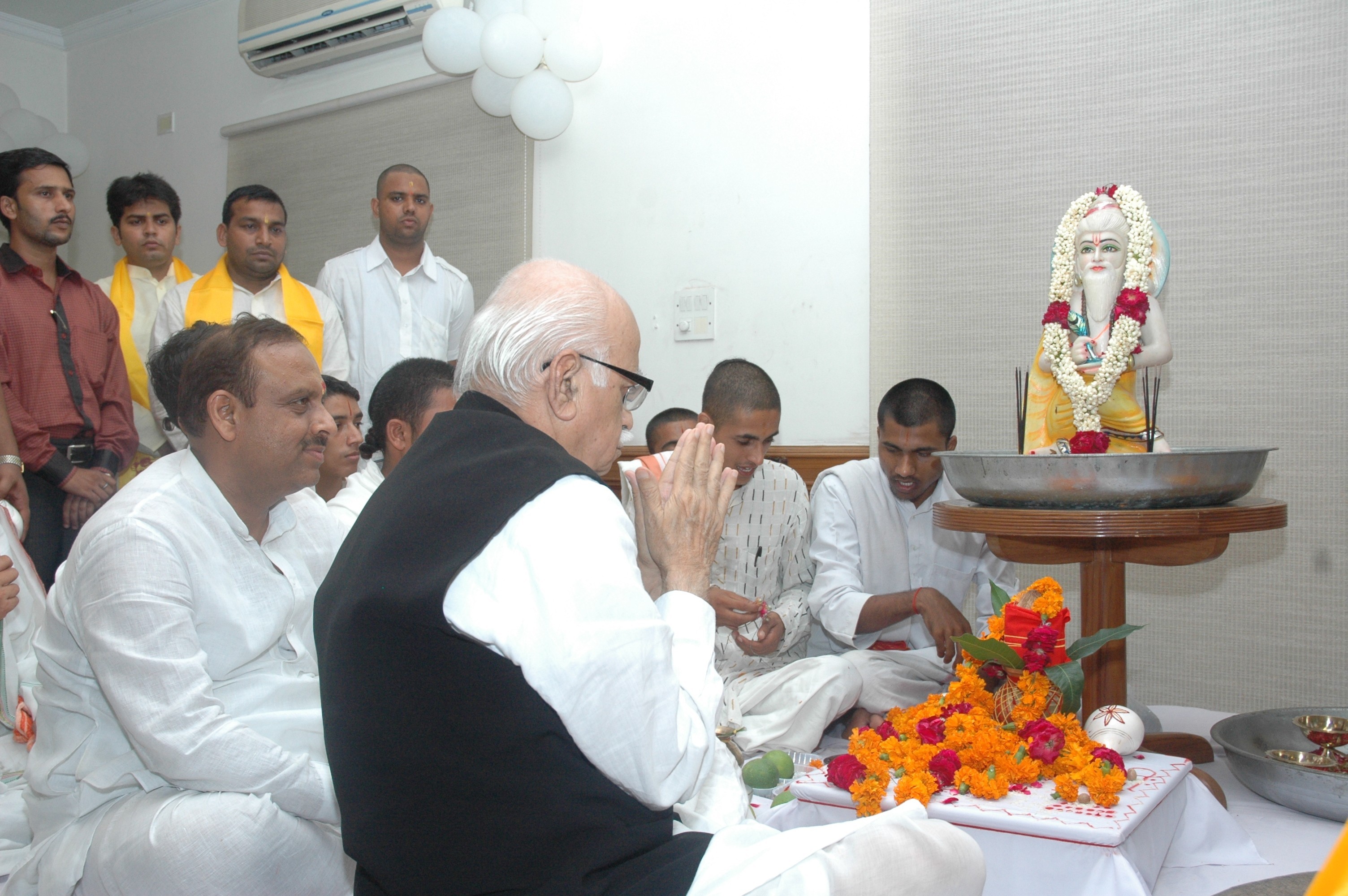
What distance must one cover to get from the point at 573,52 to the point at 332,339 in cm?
167

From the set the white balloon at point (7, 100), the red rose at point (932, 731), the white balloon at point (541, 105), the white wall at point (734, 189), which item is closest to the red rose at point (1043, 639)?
the red rose at point (932, 731)

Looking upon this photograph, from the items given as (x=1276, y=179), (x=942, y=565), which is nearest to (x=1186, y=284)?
(x=1276, y=179)

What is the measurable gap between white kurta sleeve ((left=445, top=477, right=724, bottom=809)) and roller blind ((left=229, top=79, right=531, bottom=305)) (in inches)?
157

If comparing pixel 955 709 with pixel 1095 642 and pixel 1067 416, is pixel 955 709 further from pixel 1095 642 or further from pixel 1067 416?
pixel 1067 416

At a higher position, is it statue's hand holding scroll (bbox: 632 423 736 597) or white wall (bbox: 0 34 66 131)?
white wall (bbox: 0 34 66 131)

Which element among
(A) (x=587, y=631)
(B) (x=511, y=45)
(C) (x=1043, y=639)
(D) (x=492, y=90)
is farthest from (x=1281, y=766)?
(D) (x=492, y=90)

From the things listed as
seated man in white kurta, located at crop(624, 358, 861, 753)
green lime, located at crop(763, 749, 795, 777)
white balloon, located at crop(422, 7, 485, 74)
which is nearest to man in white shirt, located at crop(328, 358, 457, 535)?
seated man in white kurta, located at crop(624, 358, 861, 753)

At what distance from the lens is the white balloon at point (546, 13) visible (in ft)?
16.2

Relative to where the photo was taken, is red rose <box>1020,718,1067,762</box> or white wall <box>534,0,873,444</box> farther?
white wall <box>534,0,873,444</box>

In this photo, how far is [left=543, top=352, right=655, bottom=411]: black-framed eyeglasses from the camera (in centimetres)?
144

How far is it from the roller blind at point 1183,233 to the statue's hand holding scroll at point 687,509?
8.91 feet

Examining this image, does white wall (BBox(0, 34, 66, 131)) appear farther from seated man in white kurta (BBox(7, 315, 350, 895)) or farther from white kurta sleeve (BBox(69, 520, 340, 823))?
white kurta sleeve (BBox(69, 520, 340, 823))

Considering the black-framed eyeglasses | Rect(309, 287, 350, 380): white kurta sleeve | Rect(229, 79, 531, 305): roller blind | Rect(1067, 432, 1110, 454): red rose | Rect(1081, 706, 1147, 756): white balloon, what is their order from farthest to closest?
Rect(229, 79, 531, 305): roller blind, Rect(309, 287, 350, 380): white kurta sleeve, Rect(1067, 432, 1110, 454): red rose, Rect(1081, 706, 1147, 756): white balloon, the black-framed eyeglasses

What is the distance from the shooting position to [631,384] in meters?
1.50
